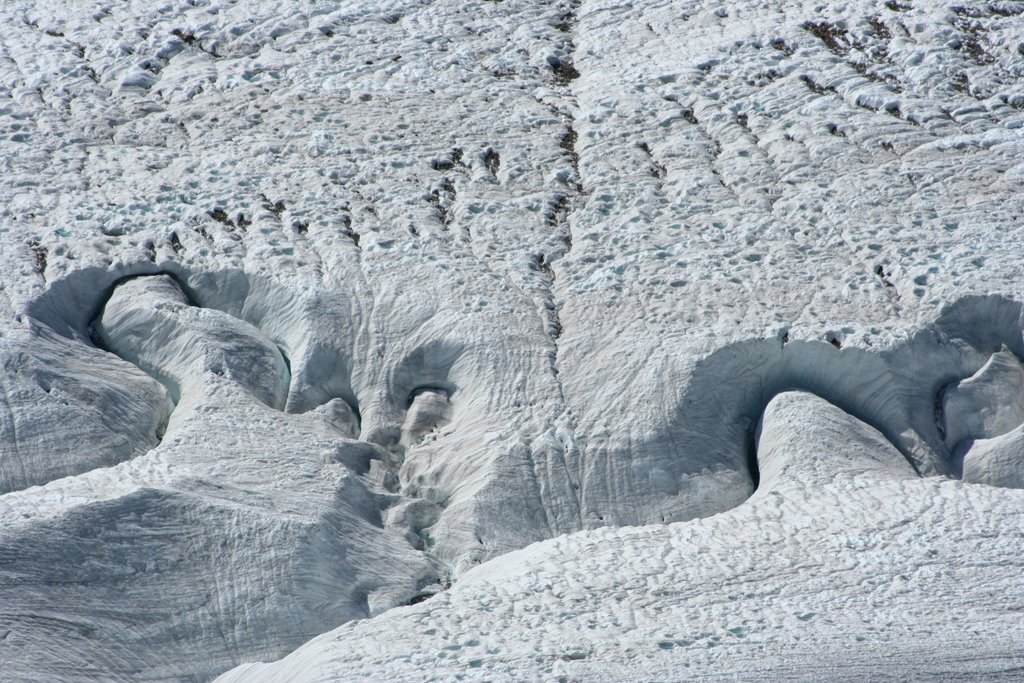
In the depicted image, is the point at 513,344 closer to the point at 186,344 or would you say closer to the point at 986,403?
the point at 186,344

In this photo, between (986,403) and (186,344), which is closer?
(986,403)

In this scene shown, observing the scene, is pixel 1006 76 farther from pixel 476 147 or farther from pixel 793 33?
pixel 476 147

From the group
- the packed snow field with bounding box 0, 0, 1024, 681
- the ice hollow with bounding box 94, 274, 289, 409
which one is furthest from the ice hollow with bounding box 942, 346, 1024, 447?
the ice hollow with bounding box 94, 274, 289, 409

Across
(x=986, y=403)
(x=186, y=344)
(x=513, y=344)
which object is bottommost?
(x=986, y=403)

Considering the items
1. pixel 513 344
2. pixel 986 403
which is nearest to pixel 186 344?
pixel 513 344

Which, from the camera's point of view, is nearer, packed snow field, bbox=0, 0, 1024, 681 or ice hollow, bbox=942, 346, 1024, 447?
packed snow field, bbox=0, 0, 1024, 681

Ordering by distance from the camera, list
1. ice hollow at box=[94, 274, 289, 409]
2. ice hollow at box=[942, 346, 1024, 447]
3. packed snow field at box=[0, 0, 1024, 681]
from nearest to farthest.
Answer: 1. packed snow field at box=[0, 0, 1024, 681]
2. ice hollow at box=[942, 346, 1024, 447]
3. ice hollow at box=[94, 274, 289, 409]

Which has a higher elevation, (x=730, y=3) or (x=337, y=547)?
(x=730, y=3)

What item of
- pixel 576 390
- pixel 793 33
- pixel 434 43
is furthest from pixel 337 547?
pixel 793 33

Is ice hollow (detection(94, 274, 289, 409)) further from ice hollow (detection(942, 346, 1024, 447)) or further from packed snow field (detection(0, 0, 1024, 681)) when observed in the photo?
ice hollow (detection(942, 346, 1024, 447))
